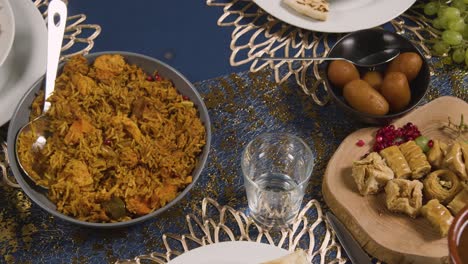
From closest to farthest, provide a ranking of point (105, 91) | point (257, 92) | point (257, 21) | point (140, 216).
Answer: point (140, 216)
point (105, 91)
point (257, 92)
point (257, 21)

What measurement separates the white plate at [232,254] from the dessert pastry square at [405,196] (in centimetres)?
28

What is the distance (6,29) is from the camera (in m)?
1.47

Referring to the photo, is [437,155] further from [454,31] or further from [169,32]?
[169,32]

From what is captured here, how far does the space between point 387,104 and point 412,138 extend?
105mm

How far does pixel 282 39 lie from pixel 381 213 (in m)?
0.62

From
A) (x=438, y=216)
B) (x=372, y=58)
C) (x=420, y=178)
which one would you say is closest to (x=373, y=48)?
(x=372, y=58)

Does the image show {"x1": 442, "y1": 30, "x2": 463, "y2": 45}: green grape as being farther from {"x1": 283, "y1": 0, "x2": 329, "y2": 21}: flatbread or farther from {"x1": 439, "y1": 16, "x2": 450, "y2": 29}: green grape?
{"x1": 283, "y1": 0, "x2": 329, "y2": 21}: flatbread

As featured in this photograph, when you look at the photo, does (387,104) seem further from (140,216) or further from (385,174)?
(140,216)

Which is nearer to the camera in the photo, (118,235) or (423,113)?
(118,235)

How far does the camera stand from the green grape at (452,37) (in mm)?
1649

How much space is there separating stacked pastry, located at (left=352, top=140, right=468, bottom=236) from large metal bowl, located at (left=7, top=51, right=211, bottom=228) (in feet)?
1.24

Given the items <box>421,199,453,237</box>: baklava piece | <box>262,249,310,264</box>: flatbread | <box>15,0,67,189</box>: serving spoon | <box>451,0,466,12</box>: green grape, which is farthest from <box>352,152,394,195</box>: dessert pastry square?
<box>15,0,67,189</box>: serving spoon

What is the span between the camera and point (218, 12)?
179 cm

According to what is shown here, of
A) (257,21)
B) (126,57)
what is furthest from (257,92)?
(126,57)
